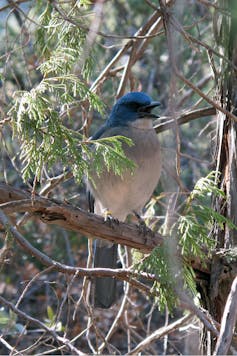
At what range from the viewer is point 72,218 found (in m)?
3.76

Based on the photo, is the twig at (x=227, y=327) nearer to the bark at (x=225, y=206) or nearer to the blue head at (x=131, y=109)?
the bark at (x=225, y=206)

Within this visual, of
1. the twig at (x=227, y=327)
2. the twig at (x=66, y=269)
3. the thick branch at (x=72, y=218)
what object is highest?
the thick branch at (x=72, y=218)

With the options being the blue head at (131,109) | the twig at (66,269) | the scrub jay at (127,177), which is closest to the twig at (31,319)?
the twig at (66,269)

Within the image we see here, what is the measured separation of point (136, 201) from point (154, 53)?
2465 millimetres

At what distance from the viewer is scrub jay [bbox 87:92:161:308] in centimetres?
510

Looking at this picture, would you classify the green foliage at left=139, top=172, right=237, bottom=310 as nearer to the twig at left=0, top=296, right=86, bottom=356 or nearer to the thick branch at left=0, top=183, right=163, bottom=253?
the thick branch at left=0, top=183, right=163, bottom=253

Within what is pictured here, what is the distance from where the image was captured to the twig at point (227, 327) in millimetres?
2504

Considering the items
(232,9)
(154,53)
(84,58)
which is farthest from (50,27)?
(154,53)

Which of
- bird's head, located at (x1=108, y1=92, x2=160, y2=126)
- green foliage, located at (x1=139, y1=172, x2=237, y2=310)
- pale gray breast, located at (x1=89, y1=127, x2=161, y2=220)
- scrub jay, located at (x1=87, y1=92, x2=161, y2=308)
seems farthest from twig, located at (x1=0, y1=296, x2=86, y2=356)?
bird's head, located at (x1=108, y1=92, x2=160, y2=126)

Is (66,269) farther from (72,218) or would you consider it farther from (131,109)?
(131,109)

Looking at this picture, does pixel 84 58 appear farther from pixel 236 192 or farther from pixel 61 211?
pixel 236 192

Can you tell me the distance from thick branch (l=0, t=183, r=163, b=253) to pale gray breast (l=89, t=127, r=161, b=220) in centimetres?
88

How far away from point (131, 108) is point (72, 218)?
73.1 inches

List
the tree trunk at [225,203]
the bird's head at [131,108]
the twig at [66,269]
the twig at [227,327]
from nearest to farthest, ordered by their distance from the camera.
A: 1. the twig at [227,327]
2. the twig at [66,269]
3. the tree trunk at [225,203]
4. the bird's head at [131,108]
